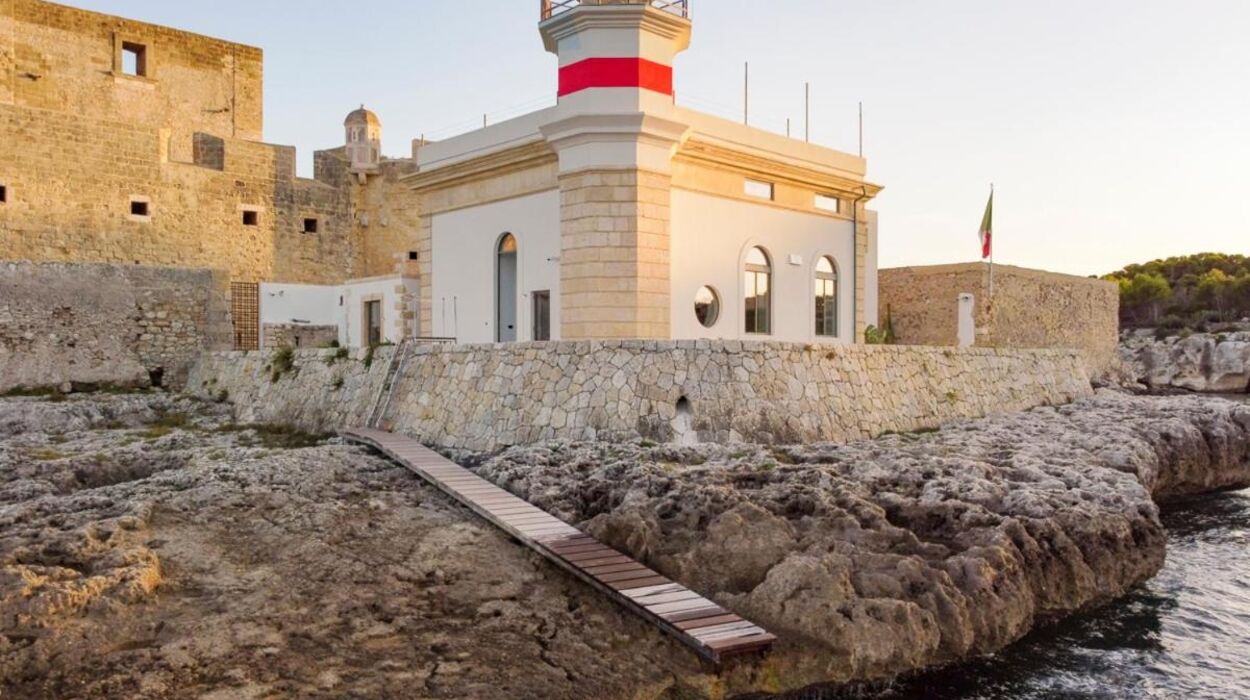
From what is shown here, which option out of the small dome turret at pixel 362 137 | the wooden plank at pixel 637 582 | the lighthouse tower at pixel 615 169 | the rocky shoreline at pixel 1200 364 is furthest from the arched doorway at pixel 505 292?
the rocky shoreline at pixel 1200 364

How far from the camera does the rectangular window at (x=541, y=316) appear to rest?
1731 cm

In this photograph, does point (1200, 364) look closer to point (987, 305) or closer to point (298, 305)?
point (987, 305)

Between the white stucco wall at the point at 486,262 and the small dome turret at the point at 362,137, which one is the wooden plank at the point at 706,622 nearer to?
the white stucco wall at the point at 486,262

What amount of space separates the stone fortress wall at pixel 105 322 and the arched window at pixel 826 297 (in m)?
14.1

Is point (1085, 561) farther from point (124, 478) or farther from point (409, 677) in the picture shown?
point (124, 478)

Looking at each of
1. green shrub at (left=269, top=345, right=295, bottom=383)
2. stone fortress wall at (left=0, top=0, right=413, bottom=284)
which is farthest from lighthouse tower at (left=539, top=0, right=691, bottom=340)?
stone fortress wall at (left=0, top=0, right=413, bottom=284)

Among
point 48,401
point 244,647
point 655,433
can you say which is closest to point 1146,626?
point 655,433

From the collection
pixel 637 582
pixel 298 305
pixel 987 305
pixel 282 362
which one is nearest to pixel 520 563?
pixel 637 582

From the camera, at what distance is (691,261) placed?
670 inches

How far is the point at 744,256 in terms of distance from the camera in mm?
18156

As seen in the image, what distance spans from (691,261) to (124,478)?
31.6 ft

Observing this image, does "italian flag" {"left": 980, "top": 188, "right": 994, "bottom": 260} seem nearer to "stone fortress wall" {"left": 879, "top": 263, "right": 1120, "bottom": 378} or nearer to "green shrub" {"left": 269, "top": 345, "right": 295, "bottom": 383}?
"stone fortress wall" {"left": 879, "top": 263, "right": 1120, "bottom": 378}

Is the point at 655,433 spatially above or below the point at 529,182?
below

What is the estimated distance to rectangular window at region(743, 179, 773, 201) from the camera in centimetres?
1831
